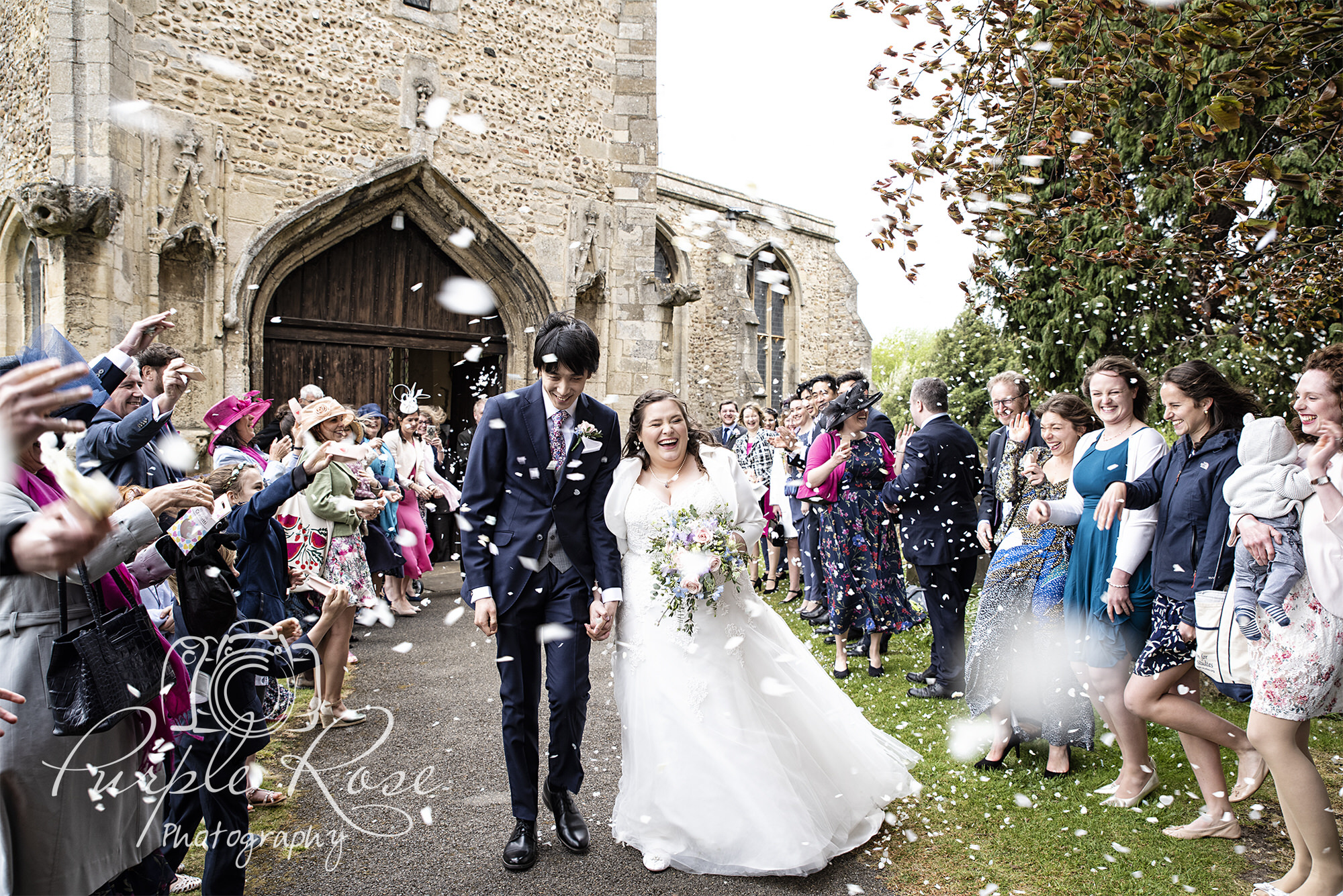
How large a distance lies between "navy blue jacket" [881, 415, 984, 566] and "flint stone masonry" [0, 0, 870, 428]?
7137 millimetres

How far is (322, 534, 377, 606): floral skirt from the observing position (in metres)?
5.69

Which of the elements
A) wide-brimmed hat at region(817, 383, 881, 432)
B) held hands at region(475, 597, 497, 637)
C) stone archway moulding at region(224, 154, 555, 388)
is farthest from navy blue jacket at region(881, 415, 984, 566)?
stone archway moulding at region(224, 154, 555, 388)

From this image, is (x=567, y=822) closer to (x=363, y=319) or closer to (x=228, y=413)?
(x=228, y=413)

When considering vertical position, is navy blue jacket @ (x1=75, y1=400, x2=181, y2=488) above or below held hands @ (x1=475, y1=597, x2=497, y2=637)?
above

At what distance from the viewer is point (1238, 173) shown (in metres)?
3.71

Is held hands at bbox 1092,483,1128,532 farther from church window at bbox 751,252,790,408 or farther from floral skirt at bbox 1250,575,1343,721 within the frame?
church window at bbox 751,252,790,408

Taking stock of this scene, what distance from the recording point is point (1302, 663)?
2910 mm

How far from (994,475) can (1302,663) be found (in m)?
2.74

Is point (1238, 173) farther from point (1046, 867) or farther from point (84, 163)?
point (84, 163)

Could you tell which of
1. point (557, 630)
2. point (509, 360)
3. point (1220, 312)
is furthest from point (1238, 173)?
point (509, 360)

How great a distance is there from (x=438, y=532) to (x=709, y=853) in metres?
8.96

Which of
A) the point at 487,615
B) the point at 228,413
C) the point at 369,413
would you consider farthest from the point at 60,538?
the point at 369,413

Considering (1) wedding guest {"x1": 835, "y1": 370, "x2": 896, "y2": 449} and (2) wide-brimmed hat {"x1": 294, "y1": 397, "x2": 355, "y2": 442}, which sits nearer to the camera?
(2) wide-brimmed hat {"x1": 294, "y1": 397, "x2": 355, "y2": 442}

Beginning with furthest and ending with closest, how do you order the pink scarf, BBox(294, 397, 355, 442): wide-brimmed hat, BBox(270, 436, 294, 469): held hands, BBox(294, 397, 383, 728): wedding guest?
BBox(294, 397, 383, 728): wedding guest, BBox(294, 397, 355, 442): wide-brimmed hat, BBox(270, 436, 294, 469): held hands, the pink scarf
